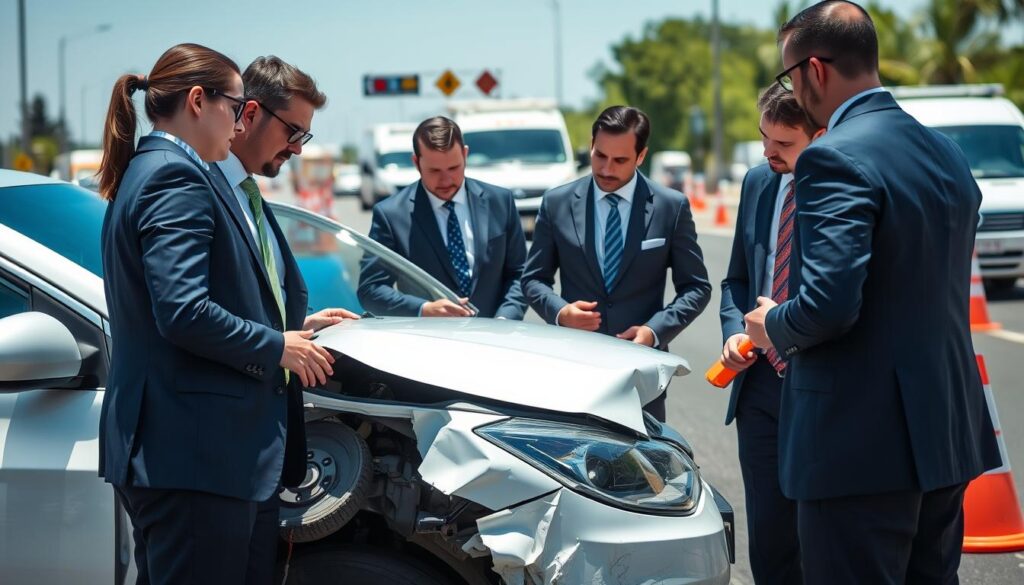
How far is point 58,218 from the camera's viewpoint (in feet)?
12.3

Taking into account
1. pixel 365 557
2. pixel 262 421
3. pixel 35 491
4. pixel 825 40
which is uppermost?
pixel 825 40

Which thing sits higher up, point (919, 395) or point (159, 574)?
point (919, 395)

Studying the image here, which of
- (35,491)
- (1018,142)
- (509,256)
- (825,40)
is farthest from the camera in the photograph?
(1018,142)

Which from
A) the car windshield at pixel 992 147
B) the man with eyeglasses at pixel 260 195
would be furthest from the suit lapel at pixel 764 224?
the car windshield at pixel 992 147

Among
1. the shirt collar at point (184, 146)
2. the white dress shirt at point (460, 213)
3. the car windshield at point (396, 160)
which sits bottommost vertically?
the car windshield at point (396, 160)

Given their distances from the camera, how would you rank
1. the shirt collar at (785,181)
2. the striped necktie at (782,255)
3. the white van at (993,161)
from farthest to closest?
the white van at (993,161), the shirt collar at (785,181), the striped necktie at (782,255)

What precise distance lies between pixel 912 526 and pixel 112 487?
1.97m

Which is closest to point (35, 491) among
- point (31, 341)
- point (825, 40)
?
point (31, 341)

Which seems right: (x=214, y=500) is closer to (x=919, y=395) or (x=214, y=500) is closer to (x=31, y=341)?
(x=31, y=341)

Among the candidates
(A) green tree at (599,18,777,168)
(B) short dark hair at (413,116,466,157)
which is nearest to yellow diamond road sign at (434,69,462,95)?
(B) short dark hair at (413,116,466,157)

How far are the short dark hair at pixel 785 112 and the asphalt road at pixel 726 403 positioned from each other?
1.95 m

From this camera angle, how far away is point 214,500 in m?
2.84

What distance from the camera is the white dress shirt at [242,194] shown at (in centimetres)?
315

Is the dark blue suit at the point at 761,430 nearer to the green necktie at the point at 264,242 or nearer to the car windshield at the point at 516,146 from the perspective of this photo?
the green necktie at the point at 264,242
